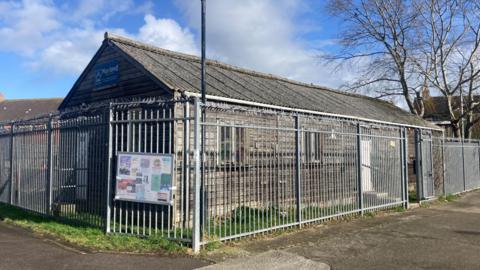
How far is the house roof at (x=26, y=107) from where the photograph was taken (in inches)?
1945

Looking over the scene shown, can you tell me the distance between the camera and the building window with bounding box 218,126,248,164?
8.86 meters

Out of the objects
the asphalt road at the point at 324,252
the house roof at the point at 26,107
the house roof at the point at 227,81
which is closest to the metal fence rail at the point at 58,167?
the asphalt road at the point at 324,252

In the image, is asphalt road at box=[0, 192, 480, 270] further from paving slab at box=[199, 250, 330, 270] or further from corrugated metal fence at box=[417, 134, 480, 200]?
corrugated metal fence at box=[417, 134, 480, 200]

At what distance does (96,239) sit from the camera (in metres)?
7.89

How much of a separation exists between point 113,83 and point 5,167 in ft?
13.3

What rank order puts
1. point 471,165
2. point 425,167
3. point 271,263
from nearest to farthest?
point 271,263 → point 425,167 → point 471,165

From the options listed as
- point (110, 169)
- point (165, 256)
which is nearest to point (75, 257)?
point (165, 256)

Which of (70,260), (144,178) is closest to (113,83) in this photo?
(144,178)

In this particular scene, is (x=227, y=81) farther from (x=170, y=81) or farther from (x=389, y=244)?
(x=389, y=244)

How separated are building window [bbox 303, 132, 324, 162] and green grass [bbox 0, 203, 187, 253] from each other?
4.53 meters

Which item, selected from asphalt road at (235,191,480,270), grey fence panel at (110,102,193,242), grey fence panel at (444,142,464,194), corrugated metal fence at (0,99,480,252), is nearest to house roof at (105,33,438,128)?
corrugated metal fence at (0,99,480,252)

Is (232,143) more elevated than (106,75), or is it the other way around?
(106,75)

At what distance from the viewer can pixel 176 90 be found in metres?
9.66

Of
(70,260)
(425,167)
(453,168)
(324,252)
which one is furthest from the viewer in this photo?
(453,168)
